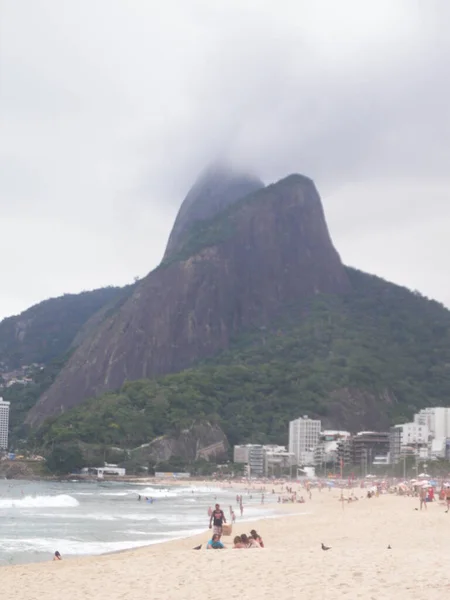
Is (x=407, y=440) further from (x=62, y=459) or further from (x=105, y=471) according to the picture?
(x=62, y=459)

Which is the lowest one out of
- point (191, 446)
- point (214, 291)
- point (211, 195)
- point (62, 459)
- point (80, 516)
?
point (80, 516)

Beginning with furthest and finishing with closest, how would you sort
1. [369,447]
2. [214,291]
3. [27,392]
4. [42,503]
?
[27,392] < [214,291] < [369,447] < [42,503]

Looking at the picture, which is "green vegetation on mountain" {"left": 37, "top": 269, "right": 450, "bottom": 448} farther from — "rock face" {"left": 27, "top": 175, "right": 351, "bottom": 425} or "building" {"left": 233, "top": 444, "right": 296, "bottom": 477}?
"building" {"left": 233, "top": 444, "right": 296, "bottom": 477}

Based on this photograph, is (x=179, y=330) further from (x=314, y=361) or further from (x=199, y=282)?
(x=314, y=361)

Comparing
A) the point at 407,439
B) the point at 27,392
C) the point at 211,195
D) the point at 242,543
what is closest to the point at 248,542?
the point at 242,543

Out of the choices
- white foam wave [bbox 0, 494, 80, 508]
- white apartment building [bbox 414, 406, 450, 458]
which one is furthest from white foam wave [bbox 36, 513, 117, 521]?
white apartment building [bbox 414, 406, 450, 458]

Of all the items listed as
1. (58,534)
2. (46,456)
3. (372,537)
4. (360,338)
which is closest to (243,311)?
(360,338)

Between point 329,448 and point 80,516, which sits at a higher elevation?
point 329,448
